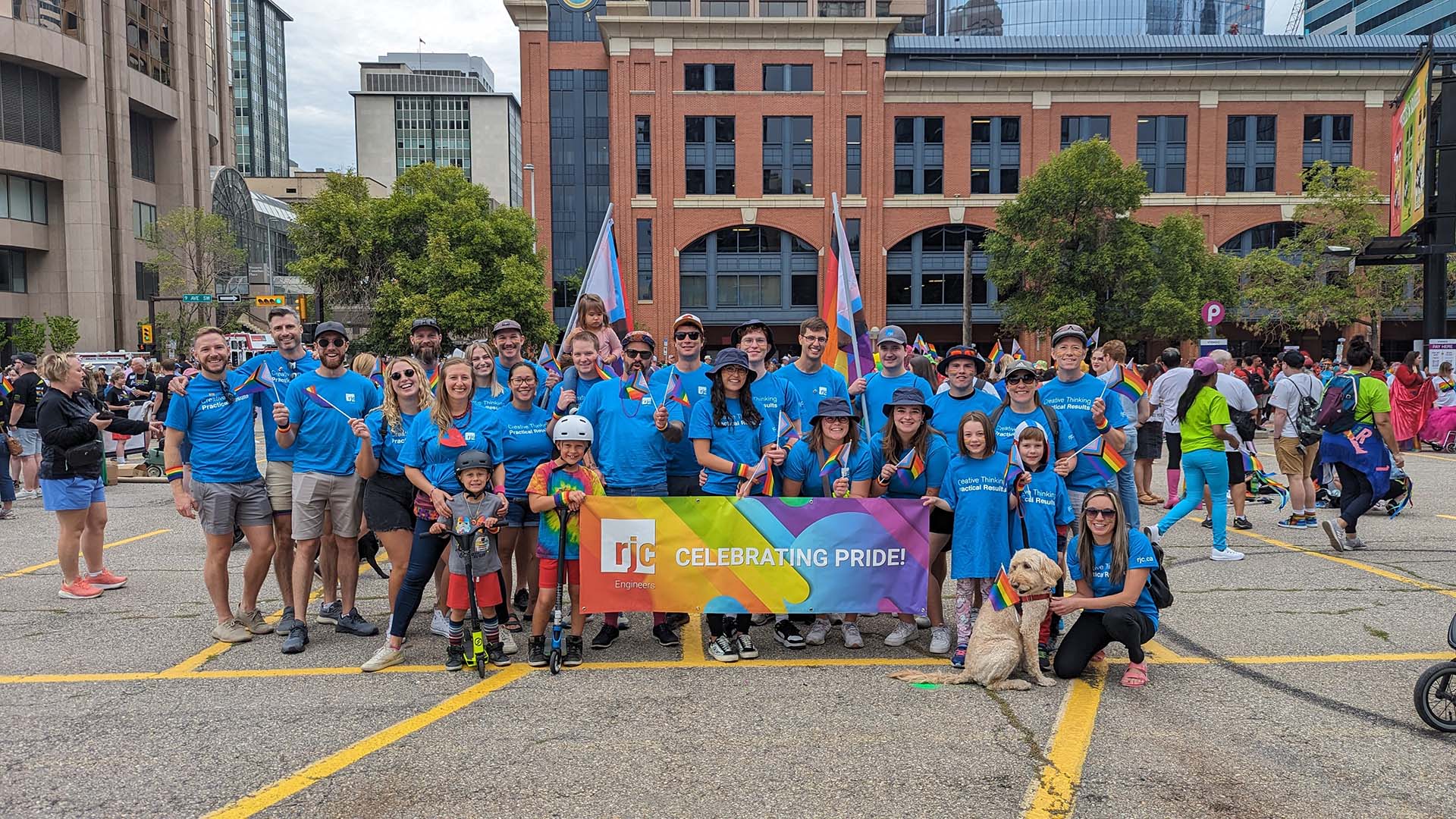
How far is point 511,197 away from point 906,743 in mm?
137715

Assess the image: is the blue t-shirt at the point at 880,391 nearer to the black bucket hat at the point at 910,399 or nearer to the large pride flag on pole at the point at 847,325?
the large pride flag on pole at the point at 847,325

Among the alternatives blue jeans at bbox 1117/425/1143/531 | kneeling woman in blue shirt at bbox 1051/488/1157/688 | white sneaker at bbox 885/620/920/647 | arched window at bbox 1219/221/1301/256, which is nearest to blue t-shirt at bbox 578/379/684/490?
white sneaker at bbox 885/620/920/647

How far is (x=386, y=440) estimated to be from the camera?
19.9 ft

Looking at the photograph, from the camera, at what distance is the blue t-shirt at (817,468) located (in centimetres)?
602

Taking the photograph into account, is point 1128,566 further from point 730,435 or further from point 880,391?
point 730,435

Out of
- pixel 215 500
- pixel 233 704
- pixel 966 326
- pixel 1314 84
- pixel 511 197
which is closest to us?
pixel 233 704

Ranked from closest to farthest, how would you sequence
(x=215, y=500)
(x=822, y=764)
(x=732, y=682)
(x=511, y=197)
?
(x=822, y=764) < (x=732, y=682) < (x=215, y=500) < (x=511, y=197)

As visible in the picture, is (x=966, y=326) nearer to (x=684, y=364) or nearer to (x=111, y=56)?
(x=684, y=364)

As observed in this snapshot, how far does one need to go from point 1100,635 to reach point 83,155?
5900 centimetres

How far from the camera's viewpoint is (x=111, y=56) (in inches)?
1983

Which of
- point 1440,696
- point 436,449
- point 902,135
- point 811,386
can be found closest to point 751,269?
point 902,135

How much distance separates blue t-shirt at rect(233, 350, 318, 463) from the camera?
629cm

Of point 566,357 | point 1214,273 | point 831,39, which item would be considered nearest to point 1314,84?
point 1214,273

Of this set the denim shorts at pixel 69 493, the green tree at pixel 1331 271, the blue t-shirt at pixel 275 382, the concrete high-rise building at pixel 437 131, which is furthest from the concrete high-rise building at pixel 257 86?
the blue t-shirt at pixel 275 382
